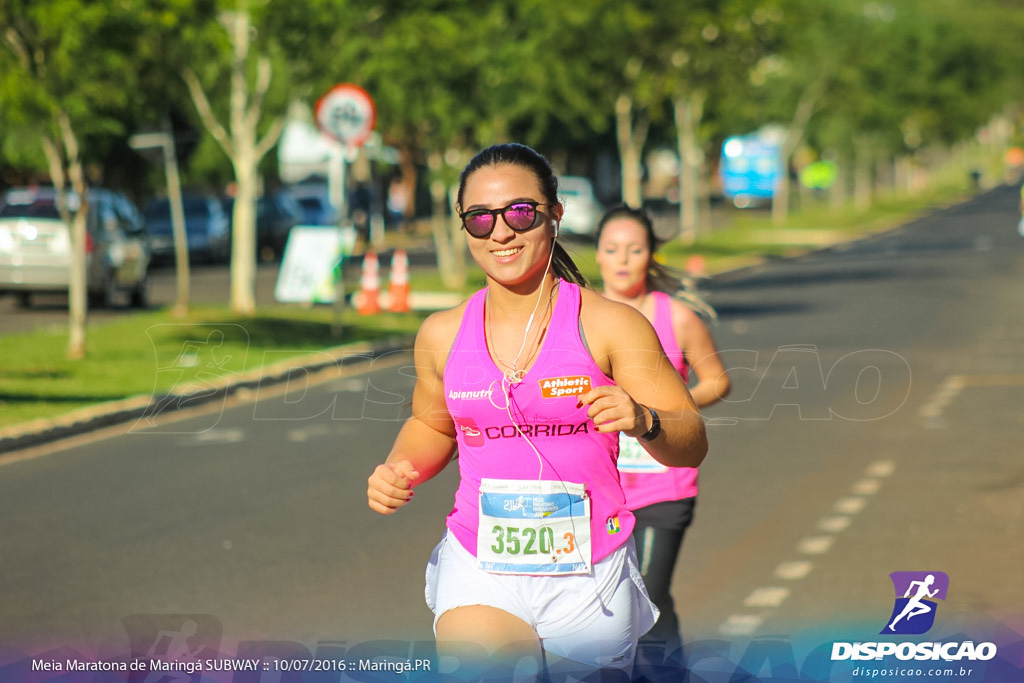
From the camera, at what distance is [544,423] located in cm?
368

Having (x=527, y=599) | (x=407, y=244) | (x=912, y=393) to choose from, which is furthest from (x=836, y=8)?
(x=527, y=599)

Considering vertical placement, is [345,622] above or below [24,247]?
below

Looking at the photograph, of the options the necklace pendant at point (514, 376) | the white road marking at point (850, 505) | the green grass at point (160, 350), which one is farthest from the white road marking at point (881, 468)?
the necklace pendant at point (514, 376)

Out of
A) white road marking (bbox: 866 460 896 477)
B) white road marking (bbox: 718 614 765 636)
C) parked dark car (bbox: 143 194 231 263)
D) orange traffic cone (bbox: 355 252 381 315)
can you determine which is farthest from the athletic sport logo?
parked dark car (bbox: 143 194 231 263)

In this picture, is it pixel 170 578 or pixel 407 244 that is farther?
pixel 407 244

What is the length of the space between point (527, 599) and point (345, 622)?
10.7 ft

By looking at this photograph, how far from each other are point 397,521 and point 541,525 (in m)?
5.68

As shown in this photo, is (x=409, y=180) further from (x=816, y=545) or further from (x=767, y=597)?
(x=767, y=597)

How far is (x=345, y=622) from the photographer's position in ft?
22.6

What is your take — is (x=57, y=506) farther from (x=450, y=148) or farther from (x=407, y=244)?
(x=407, y=244)

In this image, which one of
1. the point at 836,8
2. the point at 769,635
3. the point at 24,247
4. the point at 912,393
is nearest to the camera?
the point at 769,635

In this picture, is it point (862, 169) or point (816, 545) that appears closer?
point (816, 545)

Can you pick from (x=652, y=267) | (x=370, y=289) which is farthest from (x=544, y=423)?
(x=370, y=289)

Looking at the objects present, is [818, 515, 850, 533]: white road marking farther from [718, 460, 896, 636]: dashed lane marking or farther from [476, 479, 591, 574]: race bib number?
[476, 479, 591, 574]: race bib number
